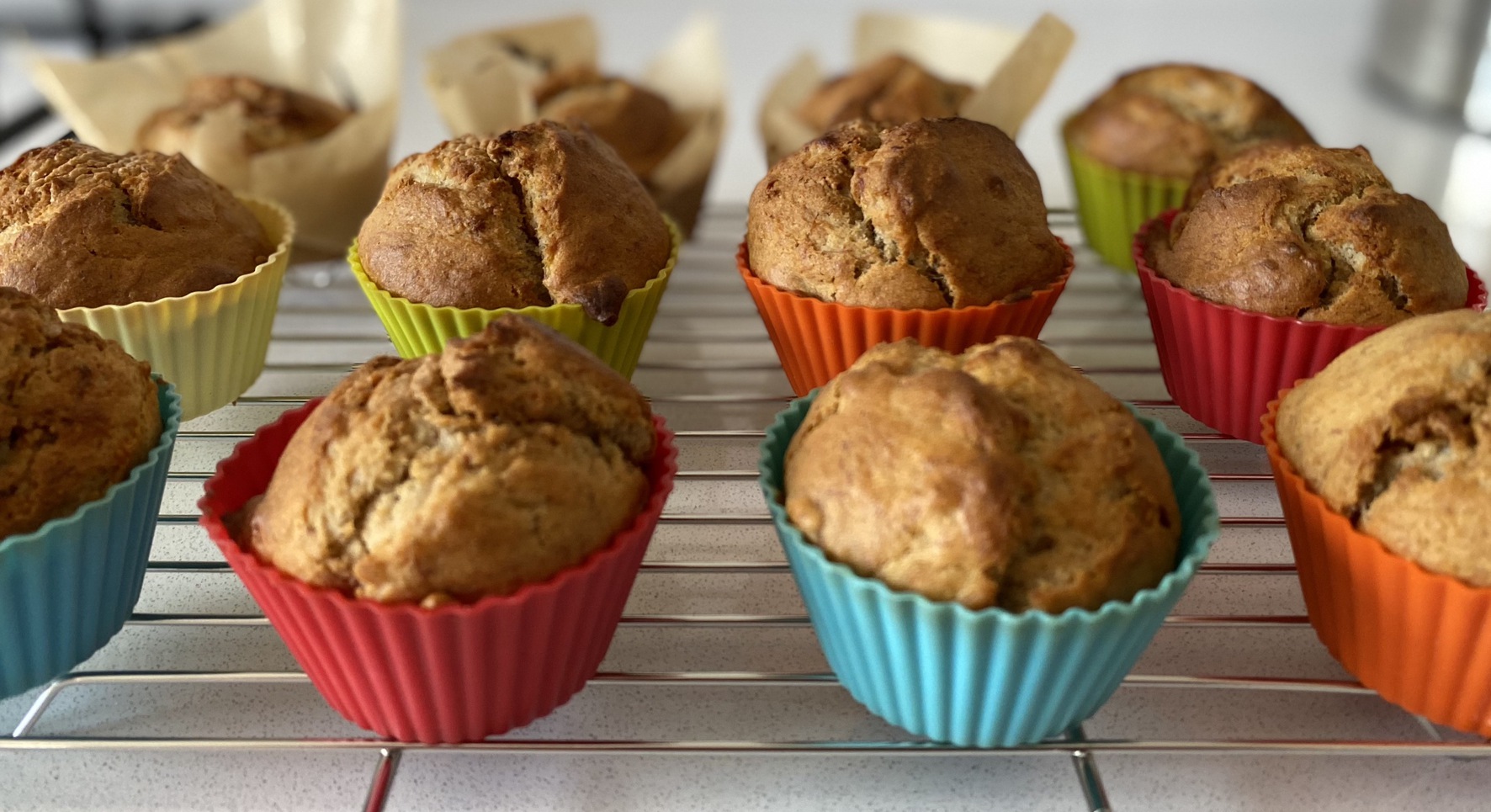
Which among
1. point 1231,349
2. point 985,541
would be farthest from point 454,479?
point 1231,349

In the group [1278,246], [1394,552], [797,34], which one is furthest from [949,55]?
[1394,552]

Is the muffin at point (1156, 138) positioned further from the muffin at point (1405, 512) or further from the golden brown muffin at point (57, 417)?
the golden brown muffin at point (57, 417)

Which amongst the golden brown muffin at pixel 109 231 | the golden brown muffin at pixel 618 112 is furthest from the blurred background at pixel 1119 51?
the golden brown muffin at pixel 109 231

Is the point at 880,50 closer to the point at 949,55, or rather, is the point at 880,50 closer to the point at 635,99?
the point at 949,55

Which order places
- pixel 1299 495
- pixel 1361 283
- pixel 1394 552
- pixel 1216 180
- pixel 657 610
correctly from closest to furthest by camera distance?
pixel 1394 552, pixel 1299 495, pixel 657 610, pixel 1361 283, pixel 1216 180

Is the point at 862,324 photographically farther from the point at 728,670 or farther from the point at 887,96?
the point at 887,96

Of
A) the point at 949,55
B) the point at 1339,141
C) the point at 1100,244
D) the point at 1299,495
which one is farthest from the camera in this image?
the point at 1339,141
